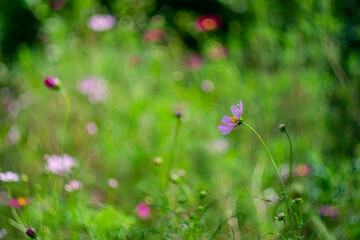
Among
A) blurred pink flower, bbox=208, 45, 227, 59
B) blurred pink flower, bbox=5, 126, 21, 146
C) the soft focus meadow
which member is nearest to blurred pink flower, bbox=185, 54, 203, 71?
the soft focus meadow

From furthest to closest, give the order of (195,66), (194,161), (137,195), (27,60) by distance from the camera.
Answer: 1. (195,66)
2. (27,60)
3. (194,161)
4. (137,195)

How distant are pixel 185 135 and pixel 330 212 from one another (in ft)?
1.69

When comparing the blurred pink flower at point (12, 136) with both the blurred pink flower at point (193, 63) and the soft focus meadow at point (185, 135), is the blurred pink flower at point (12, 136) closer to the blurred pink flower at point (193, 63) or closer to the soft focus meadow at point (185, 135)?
the soft focus meadow at point (185, 135)

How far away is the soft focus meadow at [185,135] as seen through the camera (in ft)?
2.74

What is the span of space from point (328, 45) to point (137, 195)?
709 millimetres

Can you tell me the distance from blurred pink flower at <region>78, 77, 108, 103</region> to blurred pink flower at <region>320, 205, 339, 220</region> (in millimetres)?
828

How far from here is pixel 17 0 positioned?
2.42 m

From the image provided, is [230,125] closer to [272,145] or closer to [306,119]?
[272,145]

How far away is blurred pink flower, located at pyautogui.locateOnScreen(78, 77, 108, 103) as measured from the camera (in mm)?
1324

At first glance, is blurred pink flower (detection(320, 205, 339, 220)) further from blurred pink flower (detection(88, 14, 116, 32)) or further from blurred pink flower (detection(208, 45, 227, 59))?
blurred pink flower (detection(88, 14, 116, 32))

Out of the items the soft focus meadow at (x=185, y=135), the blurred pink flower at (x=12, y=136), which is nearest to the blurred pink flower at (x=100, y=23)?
the soft focus meadow at (x=185, y=135)

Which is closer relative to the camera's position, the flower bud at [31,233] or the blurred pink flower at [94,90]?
the flower bud at [31,233]

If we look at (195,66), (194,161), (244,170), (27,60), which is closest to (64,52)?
(27,60)

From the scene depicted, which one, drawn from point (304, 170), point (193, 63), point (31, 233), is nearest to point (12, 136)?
point (31, 233)
